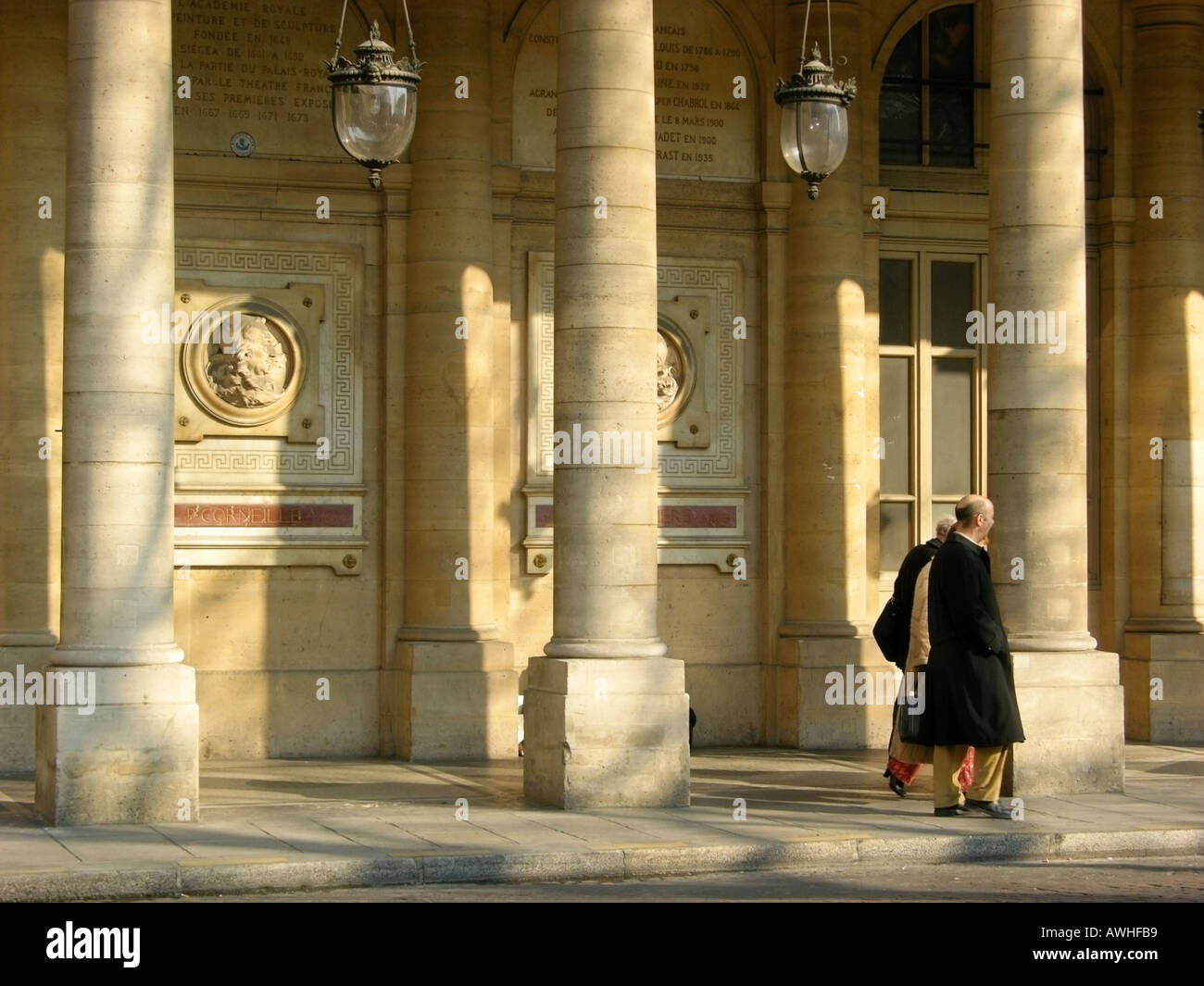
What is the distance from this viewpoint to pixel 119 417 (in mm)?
13508

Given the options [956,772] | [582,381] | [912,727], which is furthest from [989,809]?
[582,381]

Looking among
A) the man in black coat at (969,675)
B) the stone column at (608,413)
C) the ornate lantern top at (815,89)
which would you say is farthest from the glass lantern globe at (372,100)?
the man in black coat at (969,675)

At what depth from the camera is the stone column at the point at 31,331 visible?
16.3m

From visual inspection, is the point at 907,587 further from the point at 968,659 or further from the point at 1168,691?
the point at 1168,691

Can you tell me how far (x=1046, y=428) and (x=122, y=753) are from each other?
6.75 m

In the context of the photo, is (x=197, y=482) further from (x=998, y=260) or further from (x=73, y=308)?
(x=998, y=260)

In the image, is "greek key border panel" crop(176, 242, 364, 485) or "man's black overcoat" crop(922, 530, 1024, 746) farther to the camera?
"greek key border panel" crop(176, 242, 364, 485)

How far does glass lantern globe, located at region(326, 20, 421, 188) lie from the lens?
14148mm

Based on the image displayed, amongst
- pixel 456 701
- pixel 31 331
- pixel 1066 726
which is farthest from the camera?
pixel 456 701

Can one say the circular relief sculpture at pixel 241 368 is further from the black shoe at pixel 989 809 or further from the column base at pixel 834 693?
the black shoe at pixel 989 809

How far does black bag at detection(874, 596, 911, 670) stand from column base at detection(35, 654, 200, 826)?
16.8 ft

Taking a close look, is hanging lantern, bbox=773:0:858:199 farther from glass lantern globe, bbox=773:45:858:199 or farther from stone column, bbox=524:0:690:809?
stone column, bbox=524:0:690:809

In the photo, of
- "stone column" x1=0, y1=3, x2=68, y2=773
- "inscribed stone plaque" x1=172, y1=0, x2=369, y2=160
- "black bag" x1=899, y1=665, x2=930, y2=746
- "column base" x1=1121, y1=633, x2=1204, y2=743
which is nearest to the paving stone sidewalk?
"black bag" x1=899, y1=665, x2=930, y2=746
